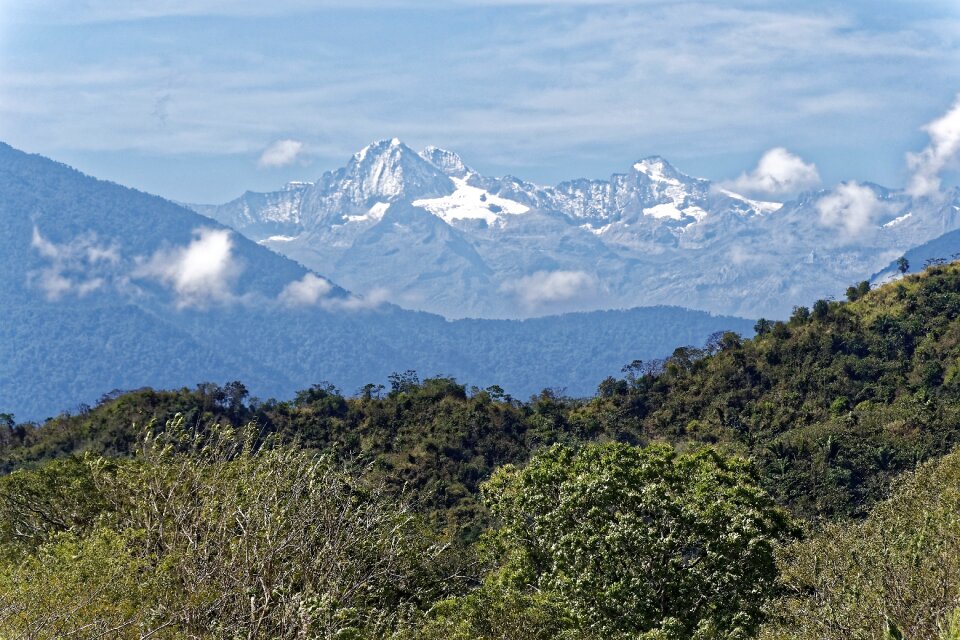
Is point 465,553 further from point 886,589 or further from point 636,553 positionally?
point 886,589

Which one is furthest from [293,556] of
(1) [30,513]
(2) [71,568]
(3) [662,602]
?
(1) [30,513]

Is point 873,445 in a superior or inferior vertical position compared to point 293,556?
inferior

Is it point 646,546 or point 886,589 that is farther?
point 646,546

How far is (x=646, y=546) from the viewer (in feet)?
157

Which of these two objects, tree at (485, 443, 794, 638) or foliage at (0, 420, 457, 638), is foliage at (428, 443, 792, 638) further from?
foliage at (0, 420, 457, 638)

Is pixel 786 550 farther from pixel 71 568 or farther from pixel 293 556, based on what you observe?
pixel 71 568

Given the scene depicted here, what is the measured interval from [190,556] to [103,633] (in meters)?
5.35

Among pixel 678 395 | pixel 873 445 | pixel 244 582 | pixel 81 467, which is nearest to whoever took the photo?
pixel 244 582

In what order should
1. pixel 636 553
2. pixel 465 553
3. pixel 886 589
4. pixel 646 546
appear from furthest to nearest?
pixel 465 553 < pixel 636 553 < pixel 646 546 < pixel 886 589

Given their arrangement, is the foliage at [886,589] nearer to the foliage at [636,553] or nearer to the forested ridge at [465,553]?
the forested ridge at [465,553]

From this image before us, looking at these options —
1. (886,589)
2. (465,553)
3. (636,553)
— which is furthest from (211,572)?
(465,553)

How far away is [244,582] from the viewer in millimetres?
36938

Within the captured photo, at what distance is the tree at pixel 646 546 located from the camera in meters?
47.2

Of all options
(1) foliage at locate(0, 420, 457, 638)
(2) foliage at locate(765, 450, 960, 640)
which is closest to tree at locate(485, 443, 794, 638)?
(2) foliage at locate(765, 450, 960, 640)
